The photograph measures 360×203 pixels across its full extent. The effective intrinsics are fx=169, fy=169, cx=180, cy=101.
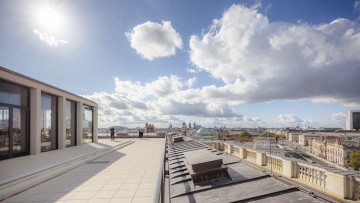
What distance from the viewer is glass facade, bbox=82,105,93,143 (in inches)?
794

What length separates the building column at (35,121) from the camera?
1232 cm

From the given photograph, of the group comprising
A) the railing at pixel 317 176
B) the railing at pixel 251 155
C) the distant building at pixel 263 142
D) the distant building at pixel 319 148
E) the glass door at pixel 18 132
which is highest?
the glass door at pixel 18 132

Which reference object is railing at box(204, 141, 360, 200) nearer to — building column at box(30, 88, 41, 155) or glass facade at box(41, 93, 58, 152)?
building column at box(30, 88, 41, 155)

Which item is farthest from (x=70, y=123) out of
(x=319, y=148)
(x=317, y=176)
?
(x=319, y=148)

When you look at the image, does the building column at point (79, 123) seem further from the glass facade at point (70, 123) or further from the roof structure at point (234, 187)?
the roof structure at point (234, 187)

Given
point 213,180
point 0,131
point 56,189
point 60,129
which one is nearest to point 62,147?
point 60,129

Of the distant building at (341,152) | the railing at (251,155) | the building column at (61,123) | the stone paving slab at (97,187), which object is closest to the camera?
the stone paving slab at (97,187)

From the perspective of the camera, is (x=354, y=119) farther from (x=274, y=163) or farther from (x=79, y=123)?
(x=79, y=123)

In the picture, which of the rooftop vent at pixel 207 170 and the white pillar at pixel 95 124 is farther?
the white pillar at pixel 95 124

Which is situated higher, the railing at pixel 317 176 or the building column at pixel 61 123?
the building column at pixel 61 123

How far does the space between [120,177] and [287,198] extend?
7.08 metres

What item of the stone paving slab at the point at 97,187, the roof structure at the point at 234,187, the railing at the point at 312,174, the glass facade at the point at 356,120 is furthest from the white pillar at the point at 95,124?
the glass facade at the point at 356,120

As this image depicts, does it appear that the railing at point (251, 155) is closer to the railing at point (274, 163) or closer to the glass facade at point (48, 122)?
the railing at point (274, 163)

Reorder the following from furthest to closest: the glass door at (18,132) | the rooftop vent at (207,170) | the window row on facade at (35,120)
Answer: the glass door at (18,132) → the window row on facade at (35,120) → the rooftop vent at (207,170)
